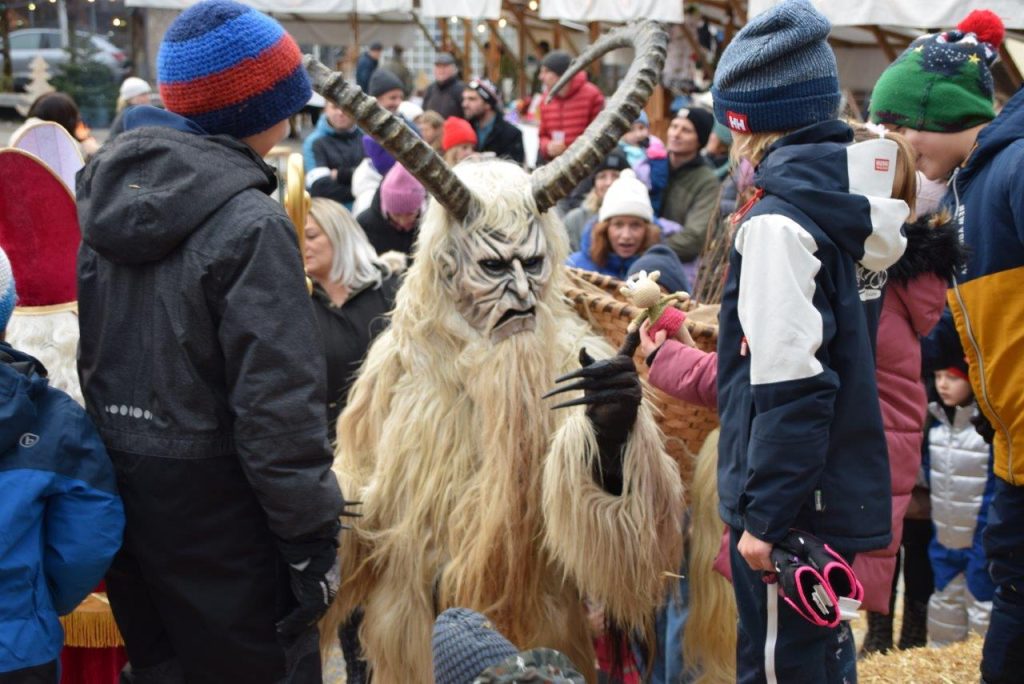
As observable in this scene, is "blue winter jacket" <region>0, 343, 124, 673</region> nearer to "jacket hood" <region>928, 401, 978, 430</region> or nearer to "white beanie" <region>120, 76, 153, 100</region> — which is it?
"jacket hood" <region>928, 401, 978, 430</region>

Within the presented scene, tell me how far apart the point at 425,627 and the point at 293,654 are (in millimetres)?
403

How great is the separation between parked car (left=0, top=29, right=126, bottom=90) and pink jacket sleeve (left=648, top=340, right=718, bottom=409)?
12.0 metres

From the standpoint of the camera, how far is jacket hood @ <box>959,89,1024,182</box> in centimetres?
281

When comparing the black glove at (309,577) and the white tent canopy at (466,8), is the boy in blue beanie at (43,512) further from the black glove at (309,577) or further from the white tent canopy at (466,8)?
the white tent canopy at (466,8)

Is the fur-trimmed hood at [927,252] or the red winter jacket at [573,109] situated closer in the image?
the fur-trimmed hood at [927,252]

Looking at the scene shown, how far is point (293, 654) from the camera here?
8.09ft

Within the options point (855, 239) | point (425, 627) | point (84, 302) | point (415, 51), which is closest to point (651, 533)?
point (425, 627)

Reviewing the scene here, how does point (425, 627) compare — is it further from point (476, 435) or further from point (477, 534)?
point (476, 435)

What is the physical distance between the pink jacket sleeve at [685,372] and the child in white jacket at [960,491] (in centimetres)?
194

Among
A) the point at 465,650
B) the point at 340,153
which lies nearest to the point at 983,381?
the point at 465,650

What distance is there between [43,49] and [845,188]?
12935mm

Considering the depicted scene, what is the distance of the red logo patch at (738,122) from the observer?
7.85 ft

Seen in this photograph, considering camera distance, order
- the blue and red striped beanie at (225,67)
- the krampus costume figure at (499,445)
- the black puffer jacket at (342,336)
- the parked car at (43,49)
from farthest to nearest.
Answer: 1. the parked car at (43,49)
2. the black puffer jacket at (342,336)
3. the krampus costume figure at (499,445)
4. the blue and red striped beanie at (225,67)

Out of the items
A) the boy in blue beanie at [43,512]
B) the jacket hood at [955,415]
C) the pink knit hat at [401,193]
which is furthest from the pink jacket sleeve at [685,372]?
the pink knit hat at [401,193]
